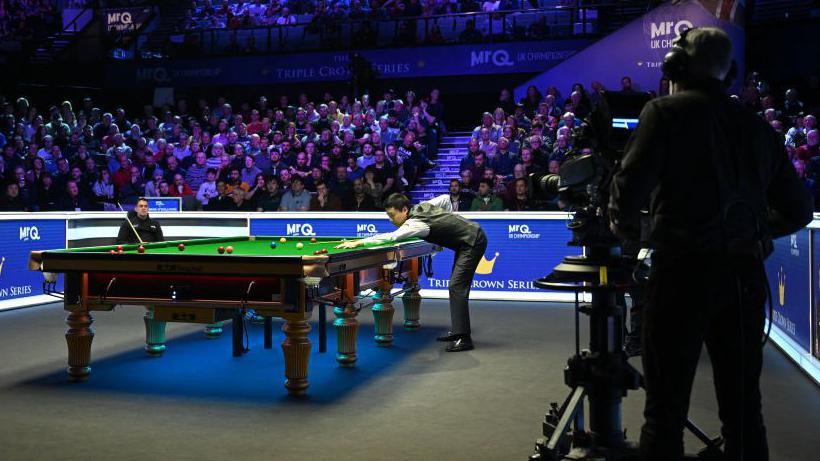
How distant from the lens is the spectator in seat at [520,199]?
1279 cm

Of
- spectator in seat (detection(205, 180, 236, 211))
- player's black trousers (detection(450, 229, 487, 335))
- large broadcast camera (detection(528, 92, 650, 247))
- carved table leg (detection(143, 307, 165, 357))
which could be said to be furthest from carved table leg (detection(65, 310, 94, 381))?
spectator in seat (detection(205, 180, 236, 211))

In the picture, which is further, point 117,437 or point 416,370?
point 416,370

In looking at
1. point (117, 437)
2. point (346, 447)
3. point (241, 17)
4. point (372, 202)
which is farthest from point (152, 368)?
point (241, 17)

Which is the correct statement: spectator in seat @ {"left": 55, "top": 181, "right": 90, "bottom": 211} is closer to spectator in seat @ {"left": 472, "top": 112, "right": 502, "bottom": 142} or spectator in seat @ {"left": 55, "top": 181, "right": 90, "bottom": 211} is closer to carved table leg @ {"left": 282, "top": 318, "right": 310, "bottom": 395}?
spectator in seat @ {"left": 472, "top": 112, "right": 502, "bottom": 142}

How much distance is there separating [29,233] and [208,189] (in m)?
4.22

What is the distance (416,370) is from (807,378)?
3203 millimetres

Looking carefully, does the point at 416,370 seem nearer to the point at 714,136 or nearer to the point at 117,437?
the point at 117,437

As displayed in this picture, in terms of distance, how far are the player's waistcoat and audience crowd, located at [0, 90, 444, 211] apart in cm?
502

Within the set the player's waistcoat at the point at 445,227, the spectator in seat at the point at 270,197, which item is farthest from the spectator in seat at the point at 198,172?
the player's waistcoat at the point at 445,227

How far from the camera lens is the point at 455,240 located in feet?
28.4

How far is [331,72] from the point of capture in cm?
2086

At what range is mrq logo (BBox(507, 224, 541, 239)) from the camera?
39.7 ft

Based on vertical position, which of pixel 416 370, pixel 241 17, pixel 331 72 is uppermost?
pixel 241 17

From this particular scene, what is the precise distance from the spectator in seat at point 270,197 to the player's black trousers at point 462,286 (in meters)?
6.21
